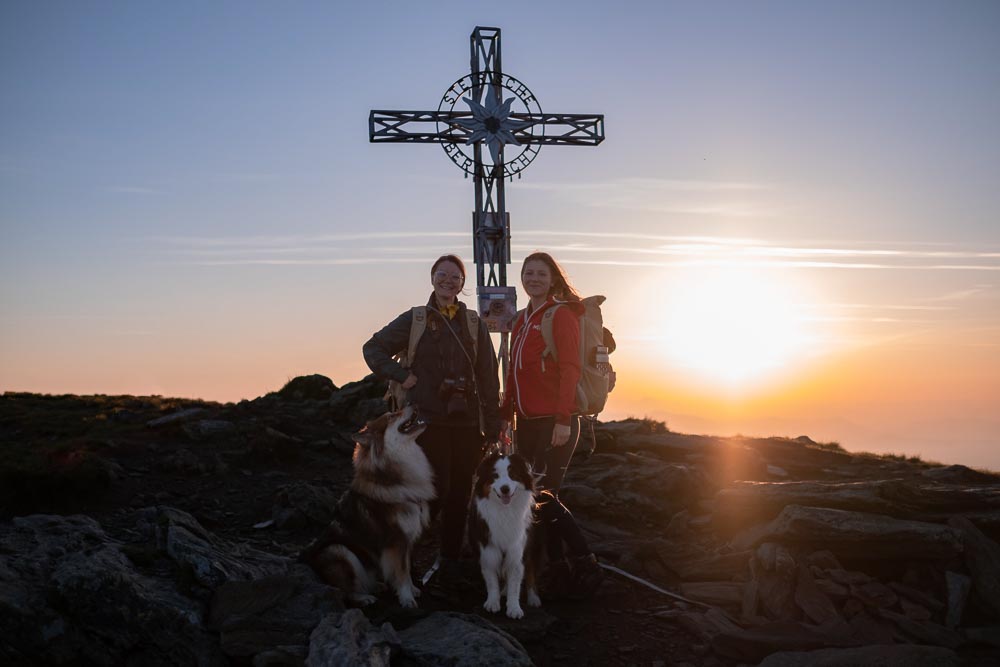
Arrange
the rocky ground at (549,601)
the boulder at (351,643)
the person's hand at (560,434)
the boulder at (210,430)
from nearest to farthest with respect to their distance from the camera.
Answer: the boulder at (351,643)
the rocky ground at (549,601)
the person's hand at (560,434)
the boulder at (210,430)

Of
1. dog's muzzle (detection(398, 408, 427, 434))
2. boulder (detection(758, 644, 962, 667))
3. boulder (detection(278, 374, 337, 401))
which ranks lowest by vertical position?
boulder (detection(758, 644, 962, 667))

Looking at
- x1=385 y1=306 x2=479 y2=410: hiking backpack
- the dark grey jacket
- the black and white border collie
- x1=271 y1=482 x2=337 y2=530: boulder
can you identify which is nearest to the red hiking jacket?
the dark grey jacket

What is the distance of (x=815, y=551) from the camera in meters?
7.45

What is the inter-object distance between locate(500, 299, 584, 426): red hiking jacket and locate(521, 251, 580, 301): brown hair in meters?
0.07

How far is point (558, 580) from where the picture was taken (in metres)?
6.85

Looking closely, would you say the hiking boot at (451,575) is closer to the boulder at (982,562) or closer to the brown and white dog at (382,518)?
the brown and white dog at (382,518)

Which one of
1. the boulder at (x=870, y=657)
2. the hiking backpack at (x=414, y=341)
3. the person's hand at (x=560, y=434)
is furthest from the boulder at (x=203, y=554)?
the boulder at (x=870, y=657)

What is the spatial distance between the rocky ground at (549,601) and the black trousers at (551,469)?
58 centimetres

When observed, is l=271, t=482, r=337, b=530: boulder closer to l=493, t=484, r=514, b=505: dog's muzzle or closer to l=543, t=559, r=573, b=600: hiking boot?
l=543, t=559, r=573, b=600: hiking boot

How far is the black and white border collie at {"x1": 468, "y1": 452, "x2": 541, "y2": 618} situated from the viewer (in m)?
6.15

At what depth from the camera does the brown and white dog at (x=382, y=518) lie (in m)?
6.14

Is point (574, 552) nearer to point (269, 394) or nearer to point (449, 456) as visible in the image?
point (449, 456)

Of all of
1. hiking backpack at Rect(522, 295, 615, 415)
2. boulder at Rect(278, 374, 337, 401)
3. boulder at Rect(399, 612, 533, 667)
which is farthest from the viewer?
boulder at Rect(278, 374, 337, 401)

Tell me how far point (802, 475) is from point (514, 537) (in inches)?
357
